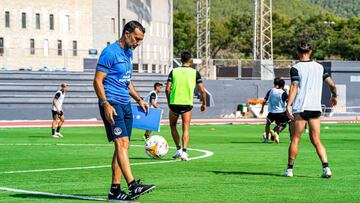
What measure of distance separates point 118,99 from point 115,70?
38 cm

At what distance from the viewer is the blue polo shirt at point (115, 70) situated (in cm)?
1211

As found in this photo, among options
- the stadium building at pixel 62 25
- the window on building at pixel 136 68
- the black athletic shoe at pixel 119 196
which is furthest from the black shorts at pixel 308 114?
the stadium building at pixel 62 25

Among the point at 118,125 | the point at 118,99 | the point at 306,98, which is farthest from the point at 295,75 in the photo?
the point at 118,125

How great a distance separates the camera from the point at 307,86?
1520 cm

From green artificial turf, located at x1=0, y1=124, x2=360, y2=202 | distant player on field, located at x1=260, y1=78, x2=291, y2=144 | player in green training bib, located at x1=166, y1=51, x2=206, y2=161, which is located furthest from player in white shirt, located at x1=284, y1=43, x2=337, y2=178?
distant player on field, located at x1=260, y1=78, x2=291, y2=144

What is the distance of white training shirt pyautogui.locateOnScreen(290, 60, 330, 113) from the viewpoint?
15.1 metres

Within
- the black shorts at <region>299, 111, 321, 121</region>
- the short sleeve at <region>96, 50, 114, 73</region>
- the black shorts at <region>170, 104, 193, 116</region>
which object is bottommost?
the black shorts at <region>170, 104, 193, 116</region>

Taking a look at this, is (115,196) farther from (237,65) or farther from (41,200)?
(237,65)

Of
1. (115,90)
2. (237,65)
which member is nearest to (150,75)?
(237,65)

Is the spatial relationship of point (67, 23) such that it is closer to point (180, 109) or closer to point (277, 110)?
point (277, 110)

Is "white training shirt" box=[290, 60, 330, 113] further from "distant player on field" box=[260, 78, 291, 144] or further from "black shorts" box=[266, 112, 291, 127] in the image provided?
"black shorts" box=[266, 112, 291, 127]

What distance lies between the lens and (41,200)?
39.8ft

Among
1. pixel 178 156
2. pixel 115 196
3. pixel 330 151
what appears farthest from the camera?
pixel 330 151

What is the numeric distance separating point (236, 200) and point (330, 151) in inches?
435
